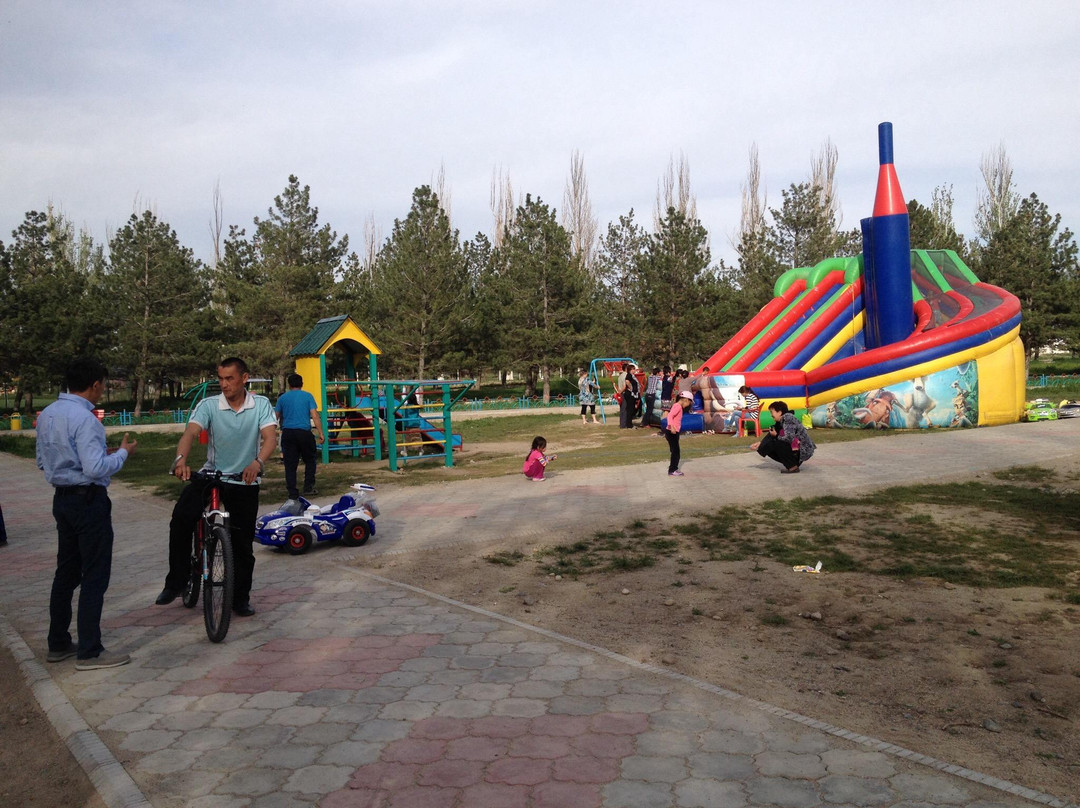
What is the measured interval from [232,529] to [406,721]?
7.74ft

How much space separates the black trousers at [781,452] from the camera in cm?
1256

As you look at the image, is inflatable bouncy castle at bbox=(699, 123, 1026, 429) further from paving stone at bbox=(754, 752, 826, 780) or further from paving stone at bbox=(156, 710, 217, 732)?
paving stone at bbox=(156, 710, 217, 732)

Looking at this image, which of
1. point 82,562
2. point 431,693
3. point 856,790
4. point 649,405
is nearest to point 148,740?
point 431,693

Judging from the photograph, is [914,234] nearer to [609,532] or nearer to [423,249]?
[423,249]

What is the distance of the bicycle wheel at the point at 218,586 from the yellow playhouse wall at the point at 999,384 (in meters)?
18.2

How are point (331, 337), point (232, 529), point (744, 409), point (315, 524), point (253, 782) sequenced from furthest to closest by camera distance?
1. point (744, 409)
2. point (331, 337)
3. point (315, 524)
4. point (232, 529)
5. point (253, 782)

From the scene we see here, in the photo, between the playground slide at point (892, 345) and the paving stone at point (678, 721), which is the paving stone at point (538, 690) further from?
the playground slide at point (892, 345)

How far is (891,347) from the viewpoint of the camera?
19.0 meters

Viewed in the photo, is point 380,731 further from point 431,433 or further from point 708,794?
point 431,433

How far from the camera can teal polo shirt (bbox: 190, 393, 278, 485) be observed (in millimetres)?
5758

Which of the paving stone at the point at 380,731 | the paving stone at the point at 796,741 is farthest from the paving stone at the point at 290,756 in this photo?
the paving stone at the point at 796,741

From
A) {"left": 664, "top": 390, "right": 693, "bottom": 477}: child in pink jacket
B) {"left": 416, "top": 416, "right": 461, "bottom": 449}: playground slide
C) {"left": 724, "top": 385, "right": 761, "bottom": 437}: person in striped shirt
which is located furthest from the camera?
{"left": 724, "top": 385, "right": 761, "bottom": 437}: person in striped shirt

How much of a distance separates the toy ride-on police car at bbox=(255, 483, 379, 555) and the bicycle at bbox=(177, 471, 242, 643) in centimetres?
197

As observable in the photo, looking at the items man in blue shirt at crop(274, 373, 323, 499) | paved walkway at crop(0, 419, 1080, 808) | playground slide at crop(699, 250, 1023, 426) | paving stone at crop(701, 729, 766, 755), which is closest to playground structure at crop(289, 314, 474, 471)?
man in blue shirt at crop(274, 373, 323, 499)
